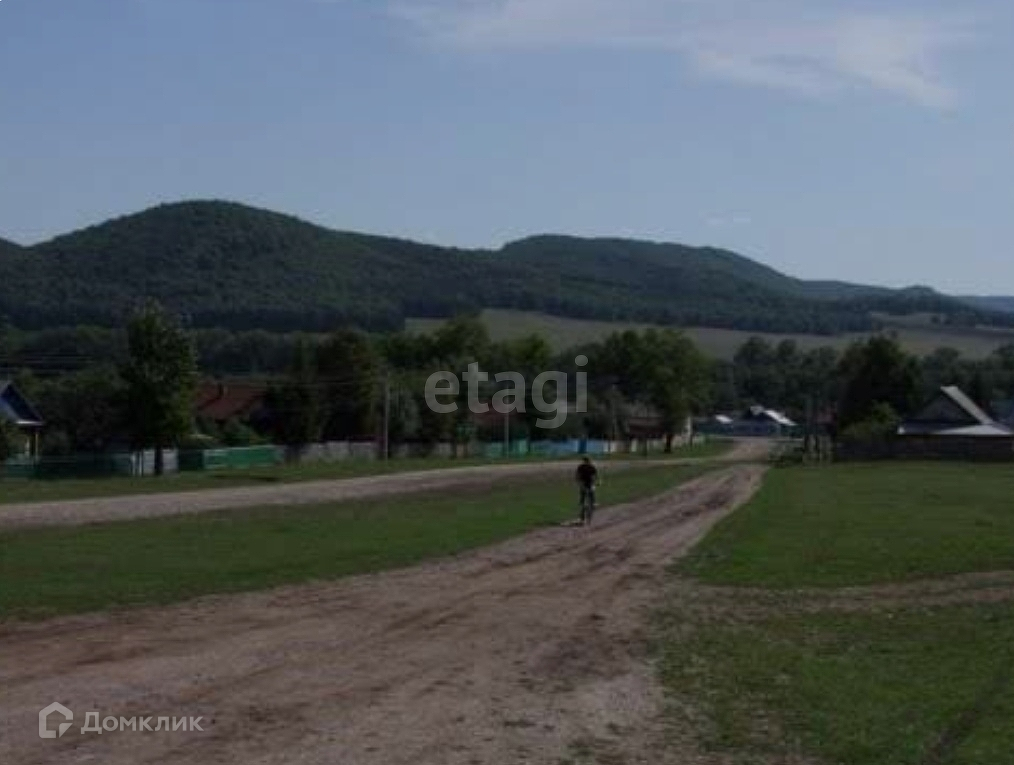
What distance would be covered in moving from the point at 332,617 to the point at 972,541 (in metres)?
18.6

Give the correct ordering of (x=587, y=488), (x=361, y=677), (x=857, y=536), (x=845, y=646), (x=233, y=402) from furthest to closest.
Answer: (x=233, y=402) → (x=587, y=488) → (x=857, y=536) → (x=845, y=646) → (x=361, y=677)

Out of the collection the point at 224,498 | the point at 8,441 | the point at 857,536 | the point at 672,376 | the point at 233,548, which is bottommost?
the point at 224,498

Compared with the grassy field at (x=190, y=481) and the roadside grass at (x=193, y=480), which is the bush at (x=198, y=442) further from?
the grassy field at (x=190, y=481)

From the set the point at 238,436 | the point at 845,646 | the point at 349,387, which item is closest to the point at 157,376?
the point at 238,436

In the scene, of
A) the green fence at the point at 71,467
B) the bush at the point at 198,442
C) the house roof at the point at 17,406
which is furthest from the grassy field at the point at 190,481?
the house roof at the point at 17,406

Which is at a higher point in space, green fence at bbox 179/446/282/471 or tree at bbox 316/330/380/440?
tree at bbox 316/330/380/440

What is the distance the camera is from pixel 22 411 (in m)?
91.4

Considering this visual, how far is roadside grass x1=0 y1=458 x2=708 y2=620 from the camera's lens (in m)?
22.2

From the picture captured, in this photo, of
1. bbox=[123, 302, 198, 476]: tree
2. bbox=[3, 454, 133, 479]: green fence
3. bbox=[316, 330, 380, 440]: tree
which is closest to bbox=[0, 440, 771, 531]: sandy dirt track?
bbox=[123, 302, 198, 476]: tree

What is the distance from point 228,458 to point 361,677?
70.5 m

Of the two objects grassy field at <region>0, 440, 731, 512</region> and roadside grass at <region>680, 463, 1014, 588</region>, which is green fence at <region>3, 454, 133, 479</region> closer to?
grassy field at <region>0, 440, 731, 512</region>

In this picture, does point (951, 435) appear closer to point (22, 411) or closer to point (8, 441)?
point (22, 411)

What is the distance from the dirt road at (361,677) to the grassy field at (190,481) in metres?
31.9

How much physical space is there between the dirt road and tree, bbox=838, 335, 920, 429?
430 feet
